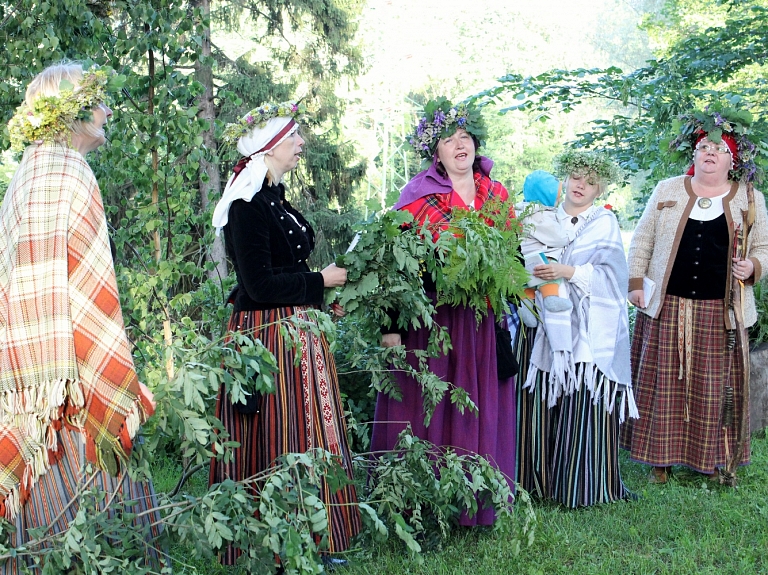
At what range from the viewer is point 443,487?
3.25 metres

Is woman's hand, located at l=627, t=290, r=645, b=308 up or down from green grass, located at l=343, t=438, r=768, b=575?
up

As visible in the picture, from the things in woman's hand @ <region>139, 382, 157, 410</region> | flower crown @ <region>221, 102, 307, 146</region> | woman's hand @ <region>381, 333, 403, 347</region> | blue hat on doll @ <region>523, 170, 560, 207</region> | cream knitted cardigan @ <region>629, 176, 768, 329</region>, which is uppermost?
flower crown @ <region>221, 102, 307, 146</region>

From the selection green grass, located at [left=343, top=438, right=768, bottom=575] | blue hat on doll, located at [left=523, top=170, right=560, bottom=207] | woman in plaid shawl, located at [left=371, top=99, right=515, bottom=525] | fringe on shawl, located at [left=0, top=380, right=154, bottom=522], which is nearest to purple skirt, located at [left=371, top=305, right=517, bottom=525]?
woman in plaid shawl, located at [left=371, top=99, right=515, bottom=525]

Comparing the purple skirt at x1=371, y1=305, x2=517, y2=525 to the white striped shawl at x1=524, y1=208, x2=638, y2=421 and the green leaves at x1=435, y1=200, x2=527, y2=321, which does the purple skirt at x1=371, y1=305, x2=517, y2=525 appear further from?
the white striped shawl at x1=524, y1=208, x2=638, y2=421

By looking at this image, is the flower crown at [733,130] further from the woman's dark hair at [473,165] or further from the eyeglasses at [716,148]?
the woman's dark hair at [473,165]

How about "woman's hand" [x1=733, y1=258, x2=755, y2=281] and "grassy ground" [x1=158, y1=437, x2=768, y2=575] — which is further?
"woman's hand" [x1=733, y1=258, x2=755, y2=281]

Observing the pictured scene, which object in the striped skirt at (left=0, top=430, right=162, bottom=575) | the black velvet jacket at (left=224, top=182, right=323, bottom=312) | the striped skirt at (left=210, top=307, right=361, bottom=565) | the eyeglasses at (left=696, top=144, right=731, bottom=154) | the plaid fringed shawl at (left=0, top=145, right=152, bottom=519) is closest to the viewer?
the plaid fringed shawl at (left=0, top=145, right=152, bottom=519)

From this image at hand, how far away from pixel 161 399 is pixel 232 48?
73.5ft

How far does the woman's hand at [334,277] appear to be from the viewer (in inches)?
130

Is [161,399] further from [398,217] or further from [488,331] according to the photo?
[488,331]

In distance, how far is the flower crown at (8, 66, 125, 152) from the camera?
8.28 ft

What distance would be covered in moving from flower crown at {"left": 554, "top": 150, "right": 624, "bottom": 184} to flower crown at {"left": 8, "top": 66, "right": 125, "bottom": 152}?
2631mm

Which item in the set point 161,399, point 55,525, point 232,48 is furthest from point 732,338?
point 232,48

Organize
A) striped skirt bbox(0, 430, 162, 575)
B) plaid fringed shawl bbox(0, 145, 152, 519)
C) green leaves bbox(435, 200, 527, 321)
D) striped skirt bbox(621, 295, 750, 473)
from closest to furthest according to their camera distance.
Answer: plaid fringed shawl bbox(0, 145, 152, 519)
striped skirt bbox(0, 430, 162, 575)
green leaves bbox(435, 200, 527, 321)
striped skirt bbox(621, 295, 750, 473)
